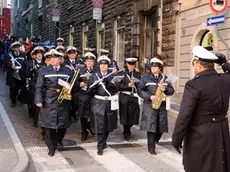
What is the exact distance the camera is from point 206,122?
4312mm

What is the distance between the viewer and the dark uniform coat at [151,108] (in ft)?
24.2

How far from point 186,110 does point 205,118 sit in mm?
239

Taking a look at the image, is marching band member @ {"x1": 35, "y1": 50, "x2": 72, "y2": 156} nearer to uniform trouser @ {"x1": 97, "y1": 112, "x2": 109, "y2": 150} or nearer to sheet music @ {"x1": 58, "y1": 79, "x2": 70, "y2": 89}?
sheet music @ {"x1": 58, "y1": 79, "x2": 70, "y2": 89}

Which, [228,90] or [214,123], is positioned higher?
[228,90]

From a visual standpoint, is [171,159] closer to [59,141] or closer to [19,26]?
[59,141]

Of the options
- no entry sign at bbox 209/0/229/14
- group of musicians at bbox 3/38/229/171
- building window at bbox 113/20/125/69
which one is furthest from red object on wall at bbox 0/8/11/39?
group of musicians at bbox 3/38/229/171

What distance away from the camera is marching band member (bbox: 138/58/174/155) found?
24.2 feet

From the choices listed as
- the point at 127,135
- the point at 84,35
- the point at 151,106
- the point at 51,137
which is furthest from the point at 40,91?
the point at 84,35

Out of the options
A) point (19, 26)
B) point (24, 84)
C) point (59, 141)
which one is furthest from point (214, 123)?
point (19, 26)

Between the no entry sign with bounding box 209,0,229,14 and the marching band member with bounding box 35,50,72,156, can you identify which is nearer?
the marching band member with bounding box 35,50,72,156

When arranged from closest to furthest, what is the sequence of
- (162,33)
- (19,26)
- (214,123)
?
(214,123) < (162,33) < (19,26)

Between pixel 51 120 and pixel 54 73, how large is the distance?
820mm

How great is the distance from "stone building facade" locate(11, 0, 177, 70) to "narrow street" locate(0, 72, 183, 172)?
716cm

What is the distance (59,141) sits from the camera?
24.8ft
